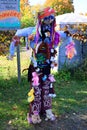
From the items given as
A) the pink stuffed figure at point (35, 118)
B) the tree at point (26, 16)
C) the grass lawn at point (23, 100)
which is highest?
the pink stuffed figure at point (35, 118)

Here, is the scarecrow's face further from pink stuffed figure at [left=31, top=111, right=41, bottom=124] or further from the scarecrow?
pink stuffed figure at [left=31, top=111, right=41, bottom=124]

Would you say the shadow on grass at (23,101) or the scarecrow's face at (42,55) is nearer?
the scarecrow's face at (42,55)

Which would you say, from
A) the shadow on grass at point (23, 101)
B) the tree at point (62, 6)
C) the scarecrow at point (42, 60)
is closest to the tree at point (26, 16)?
the tree at point (62, 6)

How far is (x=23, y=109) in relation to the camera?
720 centimetres

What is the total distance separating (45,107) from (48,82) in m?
0.47

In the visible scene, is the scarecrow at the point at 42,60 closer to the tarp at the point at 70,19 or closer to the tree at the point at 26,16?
the tarp at the point at 70,19

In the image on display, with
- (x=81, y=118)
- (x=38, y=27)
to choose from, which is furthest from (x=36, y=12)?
(x=81, y=118)

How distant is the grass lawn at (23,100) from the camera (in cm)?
661

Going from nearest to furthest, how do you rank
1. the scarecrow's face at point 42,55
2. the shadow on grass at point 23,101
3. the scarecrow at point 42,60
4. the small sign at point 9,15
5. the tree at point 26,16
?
the scarecrow at point 42,60, the scarecrow's face at point 42,55, the shadow on grass at point 23,101, the small sign at point 9,15, the tree at point 26,16

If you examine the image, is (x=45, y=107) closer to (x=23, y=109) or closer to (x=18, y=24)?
(x=23, y=109)

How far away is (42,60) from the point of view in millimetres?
6266

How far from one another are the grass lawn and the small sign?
57.2 inches

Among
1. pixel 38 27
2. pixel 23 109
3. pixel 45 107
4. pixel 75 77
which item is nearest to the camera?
pixel 38 27

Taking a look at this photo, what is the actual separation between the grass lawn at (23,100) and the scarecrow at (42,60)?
14.6 inches
